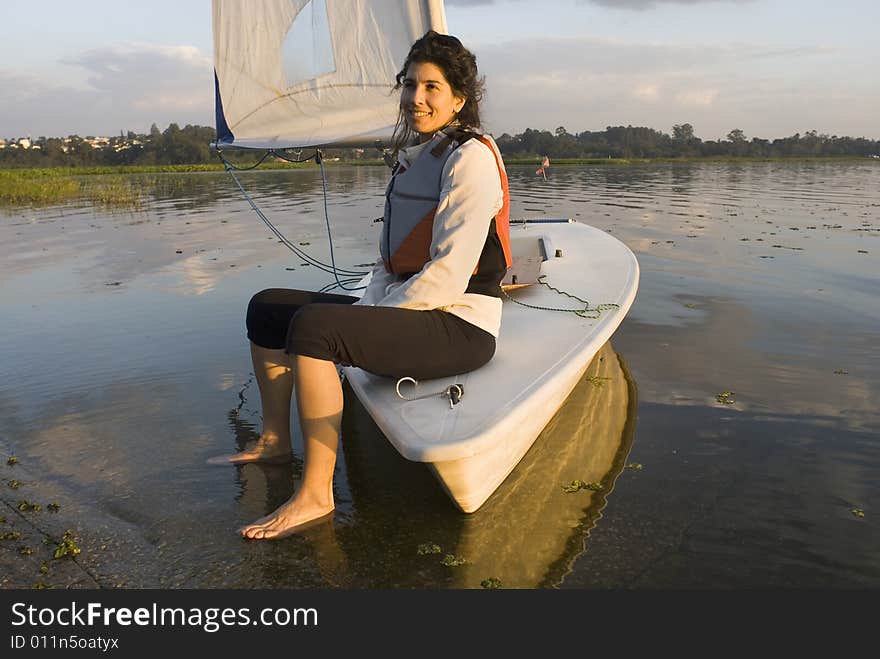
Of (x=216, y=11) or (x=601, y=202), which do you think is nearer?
(x=216, y=11)

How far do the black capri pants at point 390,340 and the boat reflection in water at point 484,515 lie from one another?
59 centimetres

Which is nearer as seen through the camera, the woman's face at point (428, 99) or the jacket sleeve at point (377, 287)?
the woman's face at point (428, 99)

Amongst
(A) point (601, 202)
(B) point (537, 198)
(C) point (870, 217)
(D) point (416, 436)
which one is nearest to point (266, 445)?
(D) point (416, 436)

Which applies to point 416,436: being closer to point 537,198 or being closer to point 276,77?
point 276,77

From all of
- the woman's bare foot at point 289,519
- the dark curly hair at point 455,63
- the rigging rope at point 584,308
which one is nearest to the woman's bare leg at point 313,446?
the woman's bare foot at point 289,519

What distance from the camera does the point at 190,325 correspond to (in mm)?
5969

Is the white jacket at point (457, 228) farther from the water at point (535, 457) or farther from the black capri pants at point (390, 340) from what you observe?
the water at point (535, 457)

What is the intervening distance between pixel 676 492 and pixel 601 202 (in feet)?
49.1

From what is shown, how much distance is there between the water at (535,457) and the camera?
2529mm

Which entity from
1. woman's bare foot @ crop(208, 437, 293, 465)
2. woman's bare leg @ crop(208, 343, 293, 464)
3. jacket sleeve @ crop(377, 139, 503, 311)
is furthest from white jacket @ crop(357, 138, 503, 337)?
woman's bare foot @ crop(208, 437, 293, 465)

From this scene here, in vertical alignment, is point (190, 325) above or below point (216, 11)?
below

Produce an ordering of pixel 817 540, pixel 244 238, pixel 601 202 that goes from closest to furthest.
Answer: pixel 817 540 < pixel 244 238 < pixel 601 202

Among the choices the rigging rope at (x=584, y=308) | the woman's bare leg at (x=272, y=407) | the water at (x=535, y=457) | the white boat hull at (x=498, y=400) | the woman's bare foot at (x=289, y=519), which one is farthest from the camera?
Result: the rigging rope at (x=584, y=308)

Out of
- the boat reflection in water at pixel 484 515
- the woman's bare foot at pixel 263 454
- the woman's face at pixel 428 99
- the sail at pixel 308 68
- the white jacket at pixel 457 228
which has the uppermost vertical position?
the sail at pixel 308 68
